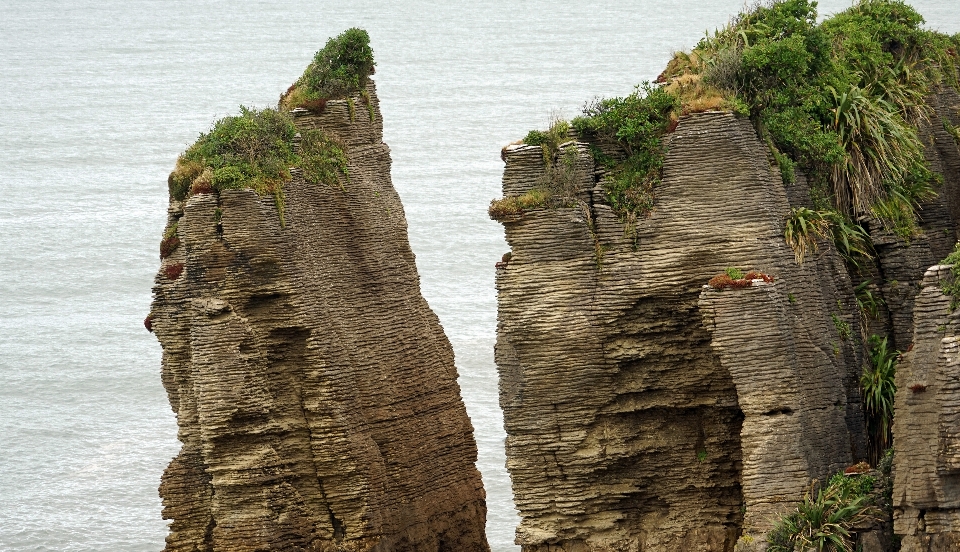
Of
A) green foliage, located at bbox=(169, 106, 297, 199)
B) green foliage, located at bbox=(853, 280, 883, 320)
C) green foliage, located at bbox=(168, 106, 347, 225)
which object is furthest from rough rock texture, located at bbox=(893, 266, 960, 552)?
green foliage, located at bbox=(169, 106, 297, 199)

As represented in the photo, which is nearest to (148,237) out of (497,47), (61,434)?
(61,434)

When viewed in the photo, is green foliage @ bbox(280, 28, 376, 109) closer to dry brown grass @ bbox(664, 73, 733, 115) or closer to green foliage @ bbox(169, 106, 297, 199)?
green foliage @ bbox(169, 106, 297, 199)

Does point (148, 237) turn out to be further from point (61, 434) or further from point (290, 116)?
point (290, 116)

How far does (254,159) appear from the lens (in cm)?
4494

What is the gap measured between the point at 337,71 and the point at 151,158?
5020cm

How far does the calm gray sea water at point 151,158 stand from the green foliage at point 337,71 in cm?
1227

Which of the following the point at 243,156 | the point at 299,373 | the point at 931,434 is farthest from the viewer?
the point at 299,373

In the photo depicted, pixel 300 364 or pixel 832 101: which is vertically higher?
pixel 832 101

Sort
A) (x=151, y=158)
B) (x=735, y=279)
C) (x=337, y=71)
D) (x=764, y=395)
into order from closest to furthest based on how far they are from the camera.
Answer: (x=764, y=395) < (x=735, y=279) < (x=337, y=71) < (x=151, y=158)

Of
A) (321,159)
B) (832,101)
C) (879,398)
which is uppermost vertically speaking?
(832,101)

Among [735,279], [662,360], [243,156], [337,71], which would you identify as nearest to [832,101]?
[662,360]

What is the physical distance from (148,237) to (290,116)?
4122 cm

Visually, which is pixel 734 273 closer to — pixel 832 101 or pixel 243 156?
pixel 832 101

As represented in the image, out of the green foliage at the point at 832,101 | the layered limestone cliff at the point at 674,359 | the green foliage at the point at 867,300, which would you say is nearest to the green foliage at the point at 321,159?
the layered limestone cliff at the point at 674,359
